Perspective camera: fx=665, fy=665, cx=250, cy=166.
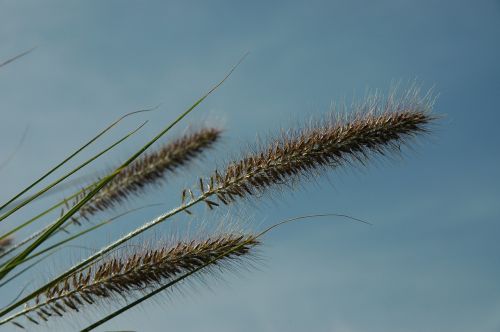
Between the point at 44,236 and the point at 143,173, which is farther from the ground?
the point at 143,173

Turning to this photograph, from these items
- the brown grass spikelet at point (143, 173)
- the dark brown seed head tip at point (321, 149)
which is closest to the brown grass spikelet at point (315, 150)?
the dark brown seed head tip at point (321, 149)

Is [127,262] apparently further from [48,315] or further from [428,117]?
[428,117]

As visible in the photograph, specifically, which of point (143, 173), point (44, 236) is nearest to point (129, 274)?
point (44, 236)

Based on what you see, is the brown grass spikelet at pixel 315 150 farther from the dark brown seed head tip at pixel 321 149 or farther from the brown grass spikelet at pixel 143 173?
the brown grass spikelet at pixel 143 173

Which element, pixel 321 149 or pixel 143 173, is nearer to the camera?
pixel 321 149

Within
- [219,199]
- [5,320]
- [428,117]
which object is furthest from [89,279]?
[428,117]

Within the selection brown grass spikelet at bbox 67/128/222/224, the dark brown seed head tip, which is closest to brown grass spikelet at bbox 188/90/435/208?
the dark brown seed head tip

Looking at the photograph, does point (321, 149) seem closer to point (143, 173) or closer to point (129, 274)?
point (129, 274)

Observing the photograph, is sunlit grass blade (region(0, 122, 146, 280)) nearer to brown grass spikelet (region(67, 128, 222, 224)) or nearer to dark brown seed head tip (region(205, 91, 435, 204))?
dark brown seed head tip (region(205, 91, 435, 204))
